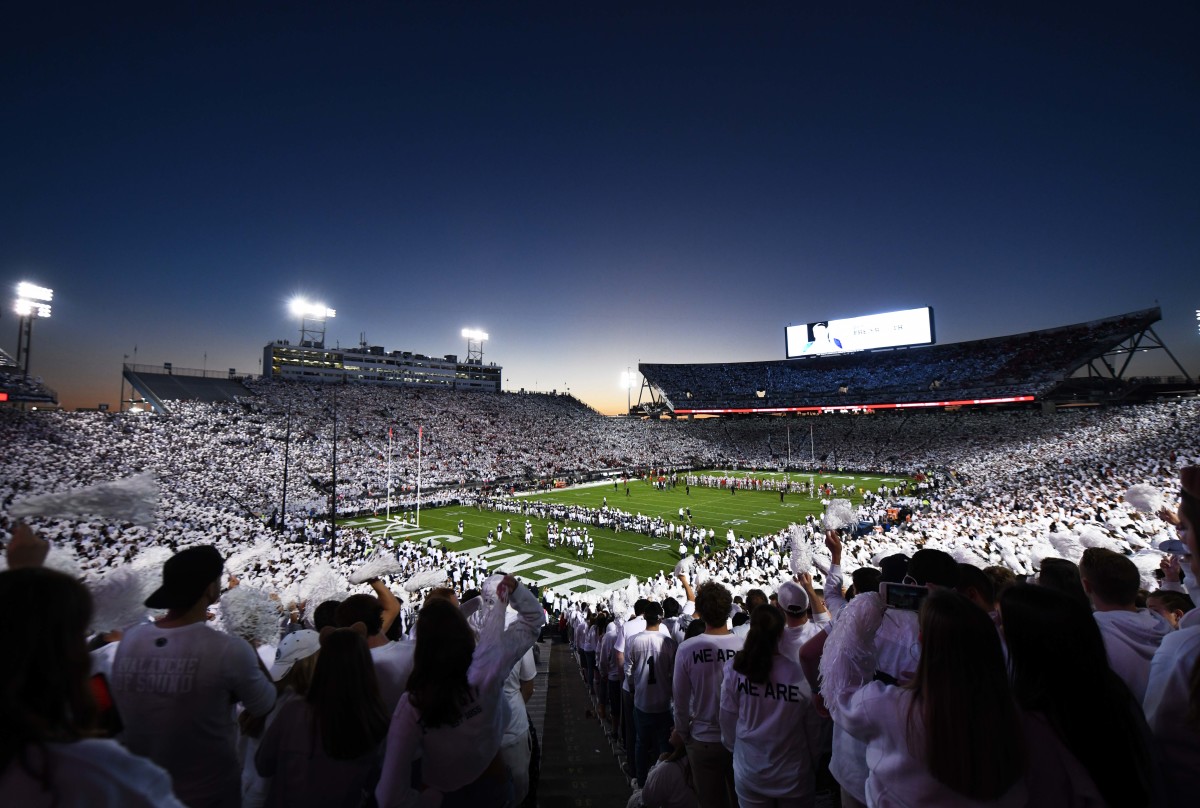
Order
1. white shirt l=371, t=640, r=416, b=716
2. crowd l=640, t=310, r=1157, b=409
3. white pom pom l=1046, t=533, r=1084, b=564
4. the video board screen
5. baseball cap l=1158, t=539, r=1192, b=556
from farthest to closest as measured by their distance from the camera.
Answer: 1. the video board screen
2. crowd l=640, t=310, r=1157, b=409
3. white pom pom l=1046, t=533, r=1084, b=564
4. baseball cap l=1158, t=539, r=1192, b=556
5. white shirt l=371, t=640, r=416, b=716

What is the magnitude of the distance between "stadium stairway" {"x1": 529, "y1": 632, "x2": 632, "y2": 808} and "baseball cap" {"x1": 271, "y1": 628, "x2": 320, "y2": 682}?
102 inches

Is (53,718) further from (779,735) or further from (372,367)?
(372,367)

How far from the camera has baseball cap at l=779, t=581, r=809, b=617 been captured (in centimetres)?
362

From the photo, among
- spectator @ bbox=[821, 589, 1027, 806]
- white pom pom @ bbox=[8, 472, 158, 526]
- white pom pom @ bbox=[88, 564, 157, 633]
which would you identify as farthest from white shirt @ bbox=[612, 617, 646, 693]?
white pom pom @ bbox=[8, 472, 158, 526]

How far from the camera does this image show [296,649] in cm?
301

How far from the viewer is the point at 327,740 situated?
7.34 feet

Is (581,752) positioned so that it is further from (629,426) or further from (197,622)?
(629,426)

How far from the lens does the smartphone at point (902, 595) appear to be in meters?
2.19

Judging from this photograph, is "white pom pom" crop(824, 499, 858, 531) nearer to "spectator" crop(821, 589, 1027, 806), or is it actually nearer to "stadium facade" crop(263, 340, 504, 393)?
"spectator" crop(821, 589, 1027, 806)

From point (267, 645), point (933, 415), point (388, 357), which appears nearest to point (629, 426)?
point (933, 415)

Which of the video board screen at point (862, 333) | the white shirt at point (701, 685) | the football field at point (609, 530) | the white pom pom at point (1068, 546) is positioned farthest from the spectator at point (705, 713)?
the video board screen at point (862, 333)

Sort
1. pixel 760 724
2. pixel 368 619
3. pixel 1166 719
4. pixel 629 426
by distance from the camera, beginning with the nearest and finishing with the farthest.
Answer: pixel 1166 719, pixel 760 724, pixel 368 619, pixel 629 426

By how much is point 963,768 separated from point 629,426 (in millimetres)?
67581

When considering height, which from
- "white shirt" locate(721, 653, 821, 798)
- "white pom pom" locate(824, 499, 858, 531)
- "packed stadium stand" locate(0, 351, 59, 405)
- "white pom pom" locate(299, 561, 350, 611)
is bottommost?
"white shirt" locate(721, 653, 821, 798)
